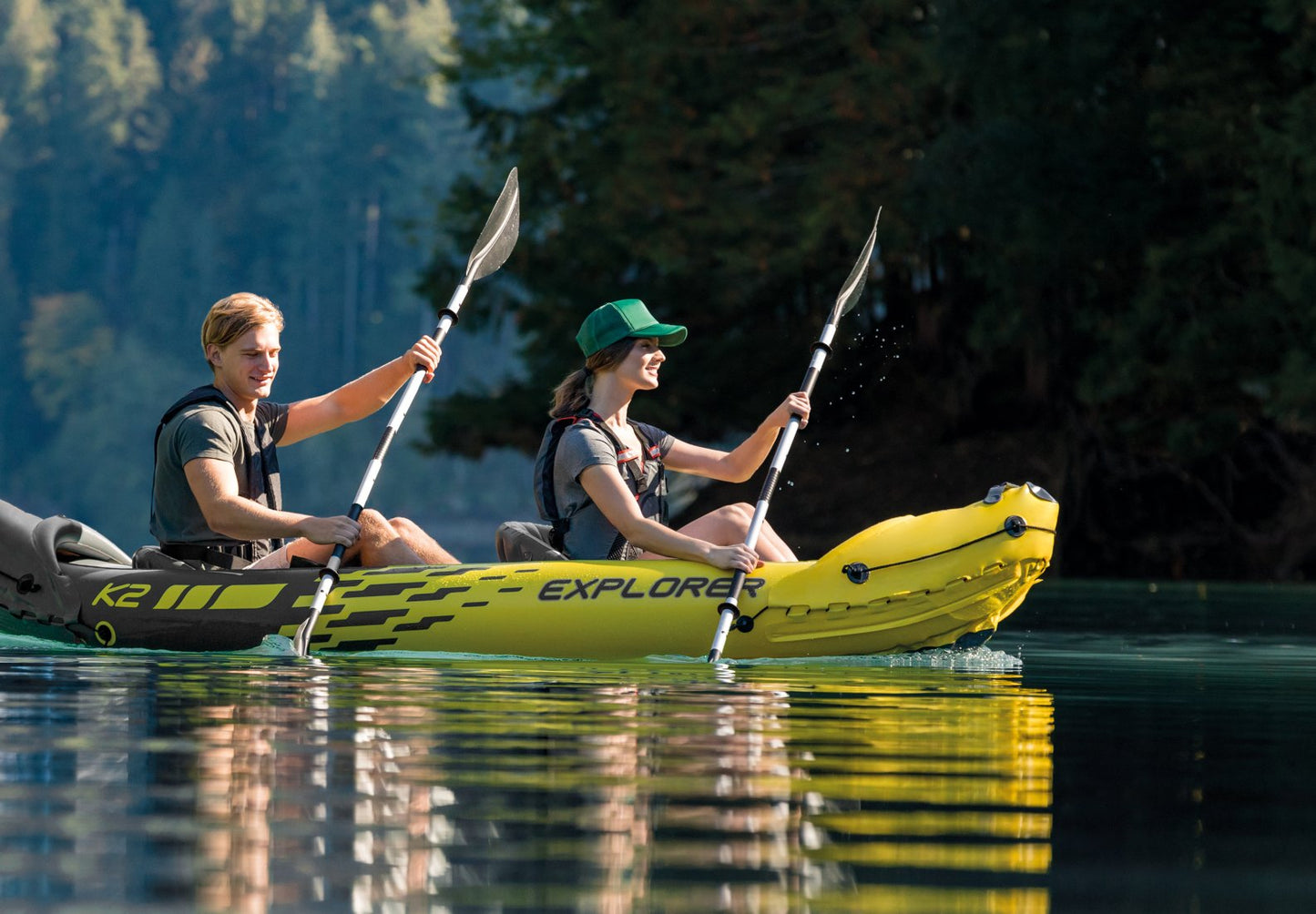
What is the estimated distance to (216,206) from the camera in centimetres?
9669

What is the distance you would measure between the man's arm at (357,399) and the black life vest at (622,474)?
638mm

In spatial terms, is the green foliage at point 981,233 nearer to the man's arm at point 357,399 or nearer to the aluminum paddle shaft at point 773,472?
the aluminum paddle shaft at point 773,472

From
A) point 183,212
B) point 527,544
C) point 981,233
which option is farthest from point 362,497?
point 183,212

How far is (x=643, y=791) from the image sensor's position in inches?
183

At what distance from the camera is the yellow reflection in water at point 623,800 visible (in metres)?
3.59

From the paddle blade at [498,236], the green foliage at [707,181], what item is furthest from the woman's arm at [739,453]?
the green foliage at [707,181]

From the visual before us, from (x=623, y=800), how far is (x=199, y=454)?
4.42 meters

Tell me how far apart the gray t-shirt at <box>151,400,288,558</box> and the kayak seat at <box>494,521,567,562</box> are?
3.07 feet

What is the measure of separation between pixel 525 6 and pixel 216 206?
219ft

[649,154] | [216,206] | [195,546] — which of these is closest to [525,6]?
[649,154]

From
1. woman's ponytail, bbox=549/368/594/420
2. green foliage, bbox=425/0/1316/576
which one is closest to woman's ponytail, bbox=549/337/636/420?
woman's ponytail, bbox=549/368/594/420

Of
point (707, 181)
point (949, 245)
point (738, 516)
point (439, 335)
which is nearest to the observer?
point (738, 516)

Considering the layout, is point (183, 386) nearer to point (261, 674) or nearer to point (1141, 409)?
point (1141, 409)

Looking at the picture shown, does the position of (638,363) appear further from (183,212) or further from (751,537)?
(183,212)
